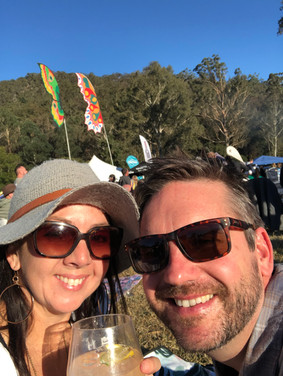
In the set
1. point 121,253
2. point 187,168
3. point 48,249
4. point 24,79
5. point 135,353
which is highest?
point 24,79

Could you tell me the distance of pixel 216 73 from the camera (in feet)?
124

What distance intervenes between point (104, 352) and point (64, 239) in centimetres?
66

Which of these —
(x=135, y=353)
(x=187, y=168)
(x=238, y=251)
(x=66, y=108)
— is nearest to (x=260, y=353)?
(x=238, y=251)

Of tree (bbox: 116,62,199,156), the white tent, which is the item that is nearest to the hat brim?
the white tent

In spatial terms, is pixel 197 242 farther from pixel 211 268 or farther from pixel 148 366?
pixel 148 366

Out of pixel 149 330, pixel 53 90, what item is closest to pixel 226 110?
pixel 53 90

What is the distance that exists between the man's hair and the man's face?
0.38 feet

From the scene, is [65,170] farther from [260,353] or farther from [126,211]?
[260,353]

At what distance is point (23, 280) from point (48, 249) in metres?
0.27

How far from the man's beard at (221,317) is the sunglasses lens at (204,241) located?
0.13 m

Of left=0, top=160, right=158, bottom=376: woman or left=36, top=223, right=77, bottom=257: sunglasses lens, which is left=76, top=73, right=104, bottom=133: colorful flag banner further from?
left=36, top=223, right=77, bottom=257: sunglasses lens

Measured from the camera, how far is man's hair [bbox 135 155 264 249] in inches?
60.2

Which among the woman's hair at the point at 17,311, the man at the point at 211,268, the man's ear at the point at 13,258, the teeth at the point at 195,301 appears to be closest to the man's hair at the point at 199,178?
the man at the point at 211,268

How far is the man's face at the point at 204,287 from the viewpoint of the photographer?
1229 millimetres
